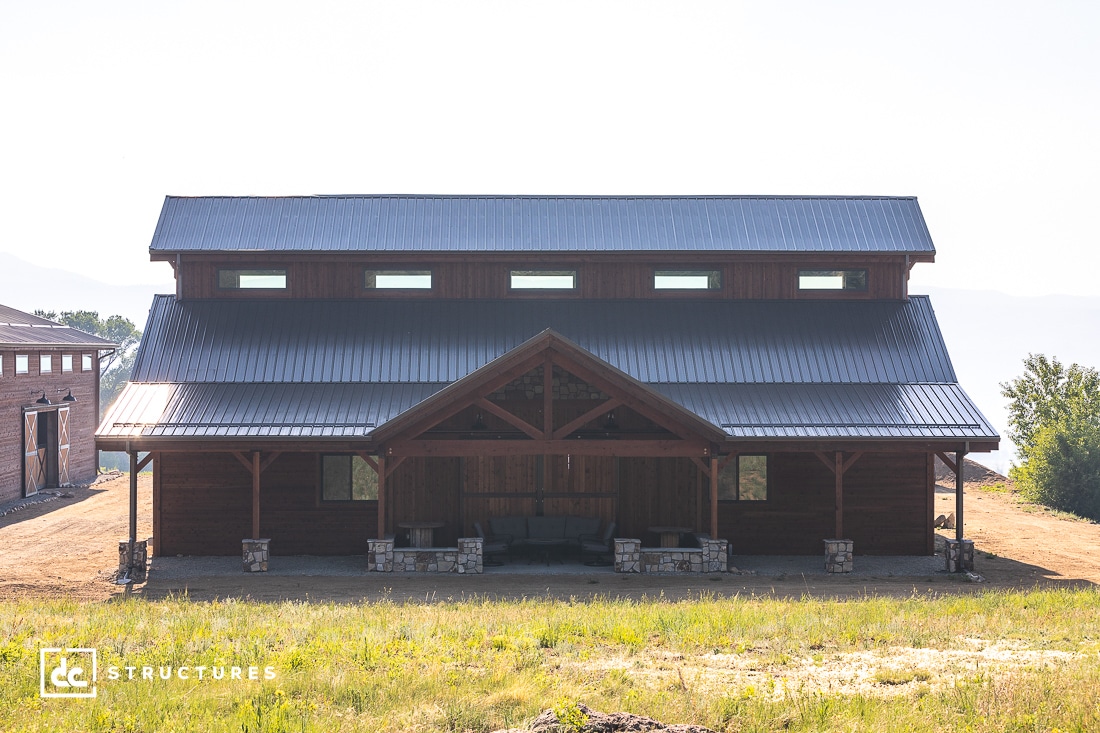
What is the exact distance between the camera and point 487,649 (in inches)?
410

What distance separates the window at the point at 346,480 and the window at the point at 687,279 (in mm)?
8485

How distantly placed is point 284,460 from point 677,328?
951cm

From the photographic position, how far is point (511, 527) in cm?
1889

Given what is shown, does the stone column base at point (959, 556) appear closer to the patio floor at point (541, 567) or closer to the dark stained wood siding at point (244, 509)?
the patio floor at point (541, 567)

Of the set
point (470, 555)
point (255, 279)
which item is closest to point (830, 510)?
point (470, 555)

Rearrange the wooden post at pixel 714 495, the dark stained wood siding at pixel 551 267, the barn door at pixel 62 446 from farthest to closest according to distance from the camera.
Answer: the barn door at pixel 62 446 < the dark stained wood siding at pixel 551 267 < the wooden post at pixel 714 495

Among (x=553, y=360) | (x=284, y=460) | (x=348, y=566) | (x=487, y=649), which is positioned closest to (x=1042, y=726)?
(x=487, y=649)

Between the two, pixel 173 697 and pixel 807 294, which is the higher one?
pixel 807 294

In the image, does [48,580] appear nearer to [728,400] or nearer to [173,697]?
[173,697]

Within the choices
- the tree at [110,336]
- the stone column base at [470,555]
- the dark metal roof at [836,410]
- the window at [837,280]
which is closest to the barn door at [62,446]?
the stone column base at [470,555]

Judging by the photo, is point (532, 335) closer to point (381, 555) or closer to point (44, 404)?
point (381, 555)

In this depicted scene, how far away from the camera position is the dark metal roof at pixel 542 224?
22.1 metres

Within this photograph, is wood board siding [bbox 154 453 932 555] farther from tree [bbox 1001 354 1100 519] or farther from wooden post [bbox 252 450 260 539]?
tree [bbox 1001 354 1100 519]

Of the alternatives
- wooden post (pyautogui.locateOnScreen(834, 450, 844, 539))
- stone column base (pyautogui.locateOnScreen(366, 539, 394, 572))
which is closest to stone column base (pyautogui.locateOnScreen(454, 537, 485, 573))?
stone column base (pyautogui.locateOnScreen(366, 539, 394, 572))
